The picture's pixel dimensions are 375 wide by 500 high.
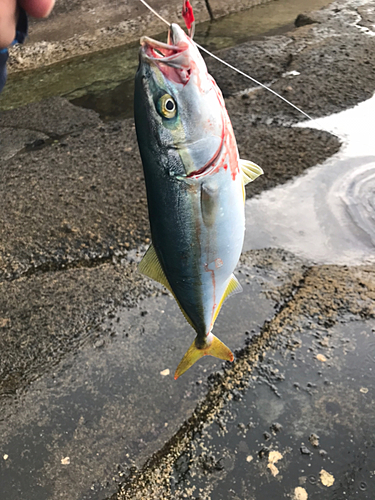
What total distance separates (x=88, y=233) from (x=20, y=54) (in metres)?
5.28

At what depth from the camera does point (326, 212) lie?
12.3 feet

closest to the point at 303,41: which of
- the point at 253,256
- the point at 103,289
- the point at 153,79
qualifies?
the point at 253,256

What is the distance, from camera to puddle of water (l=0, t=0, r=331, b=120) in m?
6.32

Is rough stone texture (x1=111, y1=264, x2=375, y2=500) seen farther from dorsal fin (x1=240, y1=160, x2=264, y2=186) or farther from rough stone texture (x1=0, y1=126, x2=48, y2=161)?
rough stone texture (x1=0, y1=126, x2=48, y2=161)

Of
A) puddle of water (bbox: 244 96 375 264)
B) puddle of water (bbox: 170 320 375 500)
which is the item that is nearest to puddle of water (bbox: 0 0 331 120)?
puddle of water (bbox: 244 96 375 264)

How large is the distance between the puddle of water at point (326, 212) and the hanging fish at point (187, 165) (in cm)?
194

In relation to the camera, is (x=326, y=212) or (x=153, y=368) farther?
(x=326, y=212)

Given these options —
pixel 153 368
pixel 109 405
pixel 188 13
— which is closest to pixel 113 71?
pixel 153 368

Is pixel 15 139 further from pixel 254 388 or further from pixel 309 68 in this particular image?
pixel 254 388

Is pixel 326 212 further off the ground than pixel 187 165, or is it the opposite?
pixel 187 165

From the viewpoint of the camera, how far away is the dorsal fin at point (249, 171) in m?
1.62

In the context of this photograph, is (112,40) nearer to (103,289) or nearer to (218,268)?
(103,289)

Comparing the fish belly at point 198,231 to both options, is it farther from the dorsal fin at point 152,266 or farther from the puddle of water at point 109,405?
the puddle of water at point 109,405

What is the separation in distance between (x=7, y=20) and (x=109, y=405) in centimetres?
213
